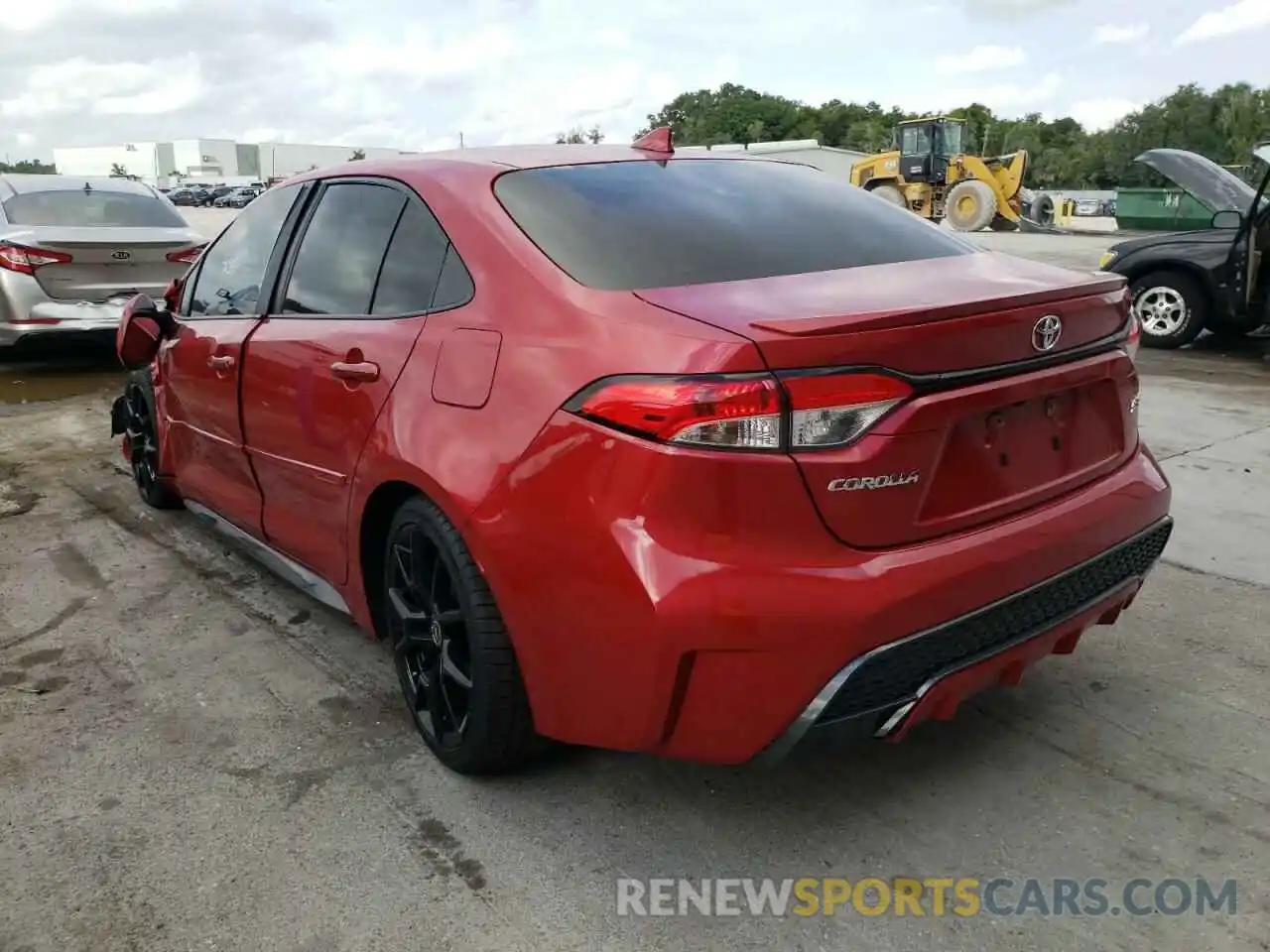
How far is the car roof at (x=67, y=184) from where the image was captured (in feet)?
28.6

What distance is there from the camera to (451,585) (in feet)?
8.57

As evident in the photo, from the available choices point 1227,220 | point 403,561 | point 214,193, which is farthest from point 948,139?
point 214,193

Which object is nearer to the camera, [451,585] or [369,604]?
[451,585]

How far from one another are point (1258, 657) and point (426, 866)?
8.64 feet

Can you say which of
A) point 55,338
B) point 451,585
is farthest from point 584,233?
point 55,338

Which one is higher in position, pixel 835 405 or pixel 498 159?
pixel 498 159

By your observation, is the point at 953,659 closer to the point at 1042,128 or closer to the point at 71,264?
the point at 71,264

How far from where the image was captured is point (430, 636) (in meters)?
2.78

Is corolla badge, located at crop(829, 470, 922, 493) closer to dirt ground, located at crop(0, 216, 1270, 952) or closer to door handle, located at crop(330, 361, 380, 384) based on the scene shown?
dirt ground, located at crop(0, 216, 1270, 952)

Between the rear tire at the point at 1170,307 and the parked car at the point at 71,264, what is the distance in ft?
26.5

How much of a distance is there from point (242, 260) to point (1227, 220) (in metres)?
8.23

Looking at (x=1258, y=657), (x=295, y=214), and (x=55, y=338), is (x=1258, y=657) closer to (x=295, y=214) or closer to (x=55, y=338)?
(x=295, y=214)

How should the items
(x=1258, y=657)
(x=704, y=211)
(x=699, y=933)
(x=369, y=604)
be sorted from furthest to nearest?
(x=1258, y=657), (x=369, y=604), (x=704, y=211), (x=699, y=933)

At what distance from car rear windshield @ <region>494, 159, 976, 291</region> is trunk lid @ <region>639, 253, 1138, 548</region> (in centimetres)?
14
